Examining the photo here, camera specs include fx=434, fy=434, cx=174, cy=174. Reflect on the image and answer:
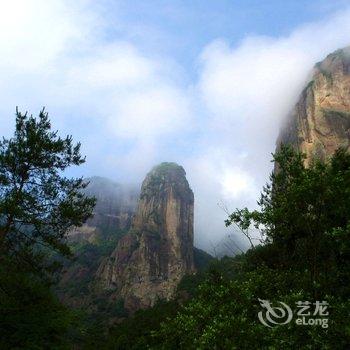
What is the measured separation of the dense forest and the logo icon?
148 millimetres

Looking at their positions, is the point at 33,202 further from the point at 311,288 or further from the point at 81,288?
the point at 81,288

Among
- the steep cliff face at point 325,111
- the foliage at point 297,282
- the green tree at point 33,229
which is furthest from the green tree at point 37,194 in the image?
the steep cliff face at point 325,111

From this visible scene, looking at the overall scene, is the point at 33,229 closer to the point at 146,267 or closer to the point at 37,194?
the point at 37,194

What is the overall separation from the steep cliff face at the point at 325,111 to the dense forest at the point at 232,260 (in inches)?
3400

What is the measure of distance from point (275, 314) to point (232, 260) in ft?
19.1

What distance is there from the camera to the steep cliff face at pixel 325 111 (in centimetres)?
10738

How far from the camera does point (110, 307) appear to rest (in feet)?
552

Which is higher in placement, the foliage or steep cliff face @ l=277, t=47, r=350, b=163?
steep cliff face @ l=277, t=47, r=350, b=163

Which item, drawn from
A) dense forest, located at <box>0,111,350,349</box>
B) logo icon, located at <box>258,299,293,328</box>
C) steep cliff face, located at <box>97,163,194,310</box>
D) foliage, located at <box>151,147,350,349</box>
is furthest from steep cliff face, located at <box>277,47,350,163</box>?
logo icon, located at <box>258,299,293,328</box>

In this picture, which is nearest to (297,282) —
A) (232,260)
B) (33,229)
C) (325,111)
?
(232,260)

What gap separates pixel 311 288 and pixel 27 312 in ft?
38.4

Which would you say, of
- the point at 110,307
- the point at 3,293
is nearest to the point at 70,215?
the point at 3,293

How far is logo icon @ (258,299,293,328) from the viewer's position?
15.1m

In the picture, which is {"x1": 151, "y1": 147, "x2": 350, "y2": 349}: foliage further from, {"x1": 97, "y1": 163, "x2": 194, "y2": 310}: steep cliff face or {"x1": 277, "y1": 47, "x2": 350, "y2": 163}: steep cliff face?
{"x1": 97, "y1": 163, "x2": 194, "y2": 310}: steep cliff face
